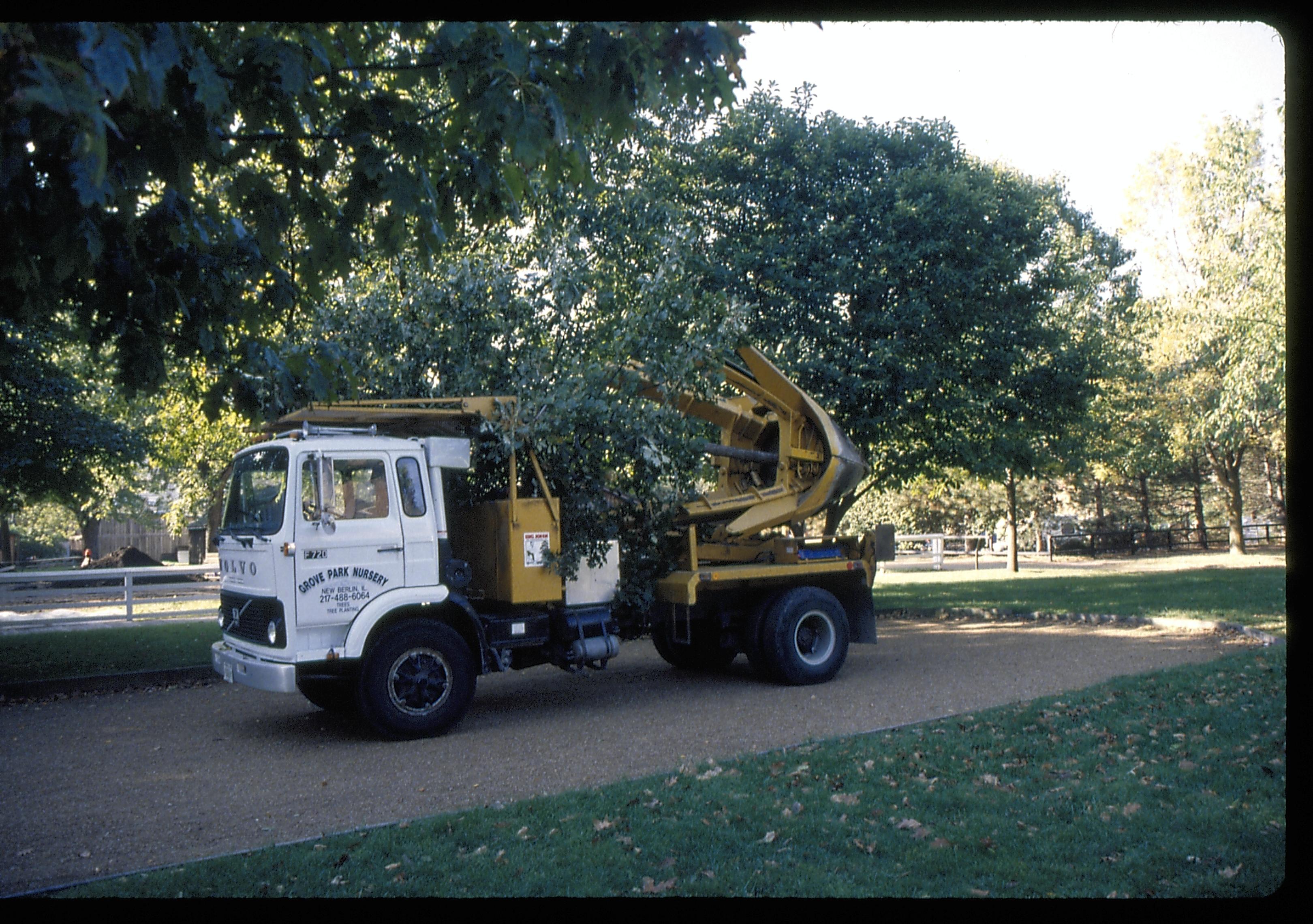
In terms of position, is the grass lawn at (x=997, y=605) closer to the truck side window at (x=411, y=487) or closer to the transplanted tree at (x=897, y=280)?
the transplanted tree at (x=897, y=280)

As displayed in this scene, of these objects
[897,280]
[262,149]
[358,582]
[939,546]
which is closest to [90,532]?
[939,546]

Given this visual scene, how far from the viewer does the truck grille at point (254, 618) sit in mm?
8234

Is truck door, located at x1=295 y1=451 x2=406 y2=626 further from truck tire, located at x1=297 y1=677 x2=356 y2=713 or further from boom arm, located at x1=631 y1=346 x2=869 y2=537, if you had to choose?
boom arm, located at x1=631 y1=346 x2=869 y2=537

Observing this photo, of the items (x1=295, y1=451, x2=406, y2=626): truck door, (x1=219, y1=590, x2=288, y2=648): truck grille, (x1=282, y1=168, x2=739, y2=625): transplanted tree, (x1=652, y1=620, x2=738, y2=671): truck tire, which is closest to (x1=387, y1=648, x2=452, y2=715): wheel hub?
(x1=295, y1=451, x2=406, y2=626): truck door

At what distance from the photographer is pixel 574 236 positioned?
12.7 m

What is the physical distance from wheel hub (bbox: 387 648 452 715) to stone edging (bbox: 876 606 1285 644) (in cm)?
910

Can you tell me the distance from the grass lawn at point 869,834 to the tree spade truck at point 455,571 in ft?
9.31

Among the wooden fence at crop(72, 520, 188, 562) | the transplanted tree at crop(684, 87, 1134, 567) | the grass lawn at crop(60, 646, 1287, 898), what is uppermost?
the transplanted tree at crop(684, 87, 1134, 567)

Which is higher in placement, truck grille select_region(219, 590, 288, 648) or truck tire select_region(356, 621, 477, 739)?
truck grille select_region(219, 590, 288, 648)

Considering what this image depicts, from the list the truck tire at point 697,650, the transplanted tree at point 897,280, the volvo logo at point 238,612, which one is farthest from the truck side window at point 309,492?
the transplanted tree at point 897,280

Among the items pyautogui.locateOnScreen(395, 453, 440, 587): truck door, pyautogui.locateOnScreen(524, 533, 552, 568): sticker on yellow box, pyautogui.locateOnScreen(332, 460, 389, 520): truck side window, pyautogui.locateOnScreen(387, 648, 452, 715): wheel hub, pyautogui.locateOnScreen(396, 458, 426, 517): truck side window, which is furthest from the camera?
pyautogui.locateOnScreen(524, 533, 552, 568): sticker on yellow box

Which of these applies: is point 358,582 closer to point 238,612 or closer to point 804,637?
point 238,612

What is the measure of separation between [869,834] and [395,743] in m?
4.54

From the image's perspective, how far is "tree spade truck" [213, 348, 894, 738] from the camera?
27.6 feet
